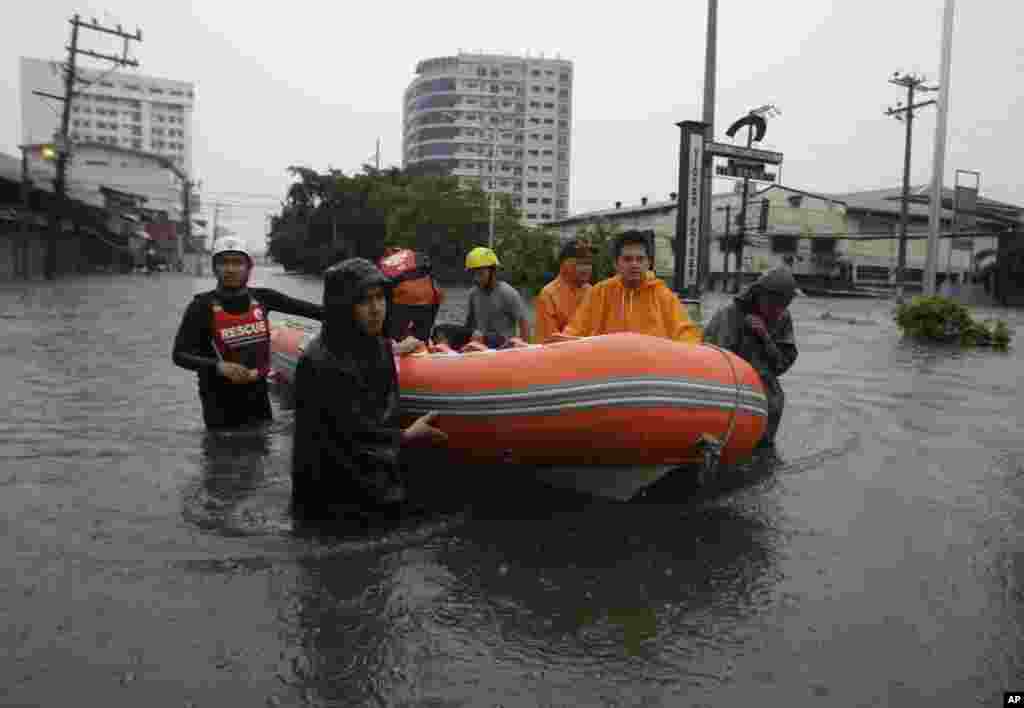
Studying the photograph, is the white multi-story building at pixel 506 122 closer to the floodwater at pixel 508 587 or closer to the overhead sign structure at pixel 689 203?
the overhead sign structure at pixel 689 203

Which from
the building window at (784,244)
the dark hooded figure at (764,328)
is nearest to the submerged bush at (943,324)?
the dark hooded figure at (764,328)

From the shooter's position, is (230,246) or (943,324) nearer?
(230,246)

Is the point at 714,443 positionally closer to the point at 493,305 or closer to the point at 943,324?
the point at 493,305

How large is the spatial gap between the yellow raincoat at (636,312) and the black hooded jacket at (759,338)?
0.60 metres

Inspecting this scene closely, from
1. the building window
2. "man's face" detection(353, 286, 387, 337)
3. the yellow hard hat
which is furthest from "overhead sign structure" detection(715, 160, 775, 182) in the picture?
the building window

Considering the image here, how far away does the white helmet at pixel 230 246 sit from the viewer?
508cm

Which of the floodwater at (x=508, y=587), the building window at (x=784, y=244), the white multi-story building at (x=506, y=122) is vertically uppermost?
the white multi-story building at (x=506, y=122)

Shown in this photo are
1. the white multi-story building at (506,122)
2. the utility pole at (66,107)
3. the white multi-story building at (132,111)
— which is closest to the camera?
the utility pole at (66,107)

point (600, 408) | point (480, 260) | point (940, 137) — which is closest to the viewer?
point (600, 408)

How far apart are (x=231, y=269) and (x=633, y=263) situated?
252cm

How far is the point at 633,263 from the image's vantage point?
4.96 meters

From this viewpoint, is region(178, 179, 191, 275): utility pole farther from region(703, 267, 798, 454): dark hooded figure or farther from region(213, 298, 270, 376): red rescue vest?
region(703, 267, 798, 454): dark hooded figure

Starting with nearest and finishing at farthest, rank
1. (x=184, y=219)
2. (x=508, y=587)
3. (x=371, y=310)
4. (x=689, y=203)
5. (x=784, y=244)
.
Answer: (x=508, y=587) < (x=371, y=310) < (x=689, y=203) < (x=784, y=244) < (x=184, y=219)

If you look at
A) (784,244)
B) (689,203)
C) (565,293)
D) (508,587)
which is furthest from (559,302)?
(784,244)
